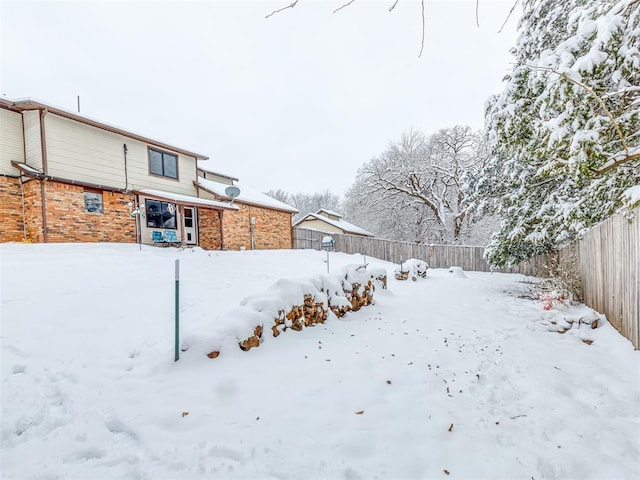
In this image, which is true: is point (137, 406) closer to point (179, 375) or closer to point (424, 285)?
point (179, 375)

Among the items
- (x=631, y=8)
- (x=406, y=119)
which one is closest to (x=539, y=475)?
(x=631, y=8)

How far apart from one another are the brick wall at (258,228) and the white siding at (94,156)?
3070mm

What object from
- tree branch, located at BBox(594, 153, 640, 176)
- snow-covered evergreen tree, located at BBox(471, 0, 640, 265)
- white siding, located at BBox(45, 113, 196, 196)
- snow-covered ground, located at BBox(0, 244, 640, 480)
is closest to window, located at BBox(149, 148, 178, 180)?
white siding, located at BBox(45, 113, 196, 196)

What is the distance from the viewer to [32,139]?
8.71m

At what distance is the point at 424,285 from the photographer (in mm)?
8539

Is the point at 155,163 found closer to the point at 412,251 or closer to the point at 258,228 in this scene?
the point at 258,228

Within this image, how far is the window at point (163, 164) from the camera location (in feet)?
38.0

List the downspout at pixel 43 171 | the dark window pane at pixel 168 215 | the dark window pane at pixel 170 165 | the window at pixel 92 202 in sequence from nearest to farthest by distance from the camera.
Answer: the downspout at pixel 43 171
the window at pixel 92 202
the dark window pane at pixel 168 215
the dark window pane at pixel 170 165

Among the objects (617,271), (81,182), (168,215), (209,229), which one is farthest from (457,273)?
(81,182)

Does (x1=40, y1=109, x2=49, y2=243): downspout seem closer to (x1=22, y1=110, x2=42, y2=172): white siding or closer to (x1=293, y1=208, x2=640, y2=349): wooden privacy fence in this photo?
(x1=22, y1=110, x2=42, y2=172): white siding

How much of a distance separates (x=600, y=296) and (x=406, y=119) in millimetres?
20935

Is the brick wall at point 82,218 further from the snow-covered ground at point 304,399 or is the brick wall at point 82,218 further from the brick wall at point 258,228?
the snow-covered ground at point 304,399

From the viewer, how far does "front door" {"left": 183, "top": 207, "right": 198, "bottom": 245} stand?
41.5 ft

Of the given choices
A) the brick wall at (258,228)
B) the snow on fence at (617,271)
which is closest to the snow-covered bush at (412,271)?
the snow on fence at (617,271)
